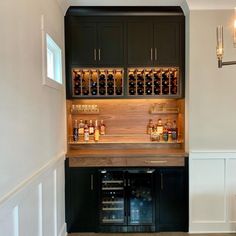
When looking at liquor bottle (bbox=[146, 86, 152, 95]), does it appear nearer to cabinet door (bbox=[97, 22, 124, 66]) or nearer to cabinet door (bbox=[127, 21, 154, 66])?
cabinet door (bbox=[127, 21, 154, 66])

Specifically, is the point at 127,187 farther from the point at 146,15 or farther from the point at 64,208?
the point at 146,15

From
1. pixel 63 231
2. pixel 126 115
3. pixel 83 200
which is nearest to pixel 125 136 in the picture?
pixel 126 115

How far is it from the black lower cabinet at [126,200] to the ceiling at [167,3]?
2.05 meters

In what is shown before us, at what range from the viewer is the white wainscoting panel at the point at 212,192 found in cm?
353

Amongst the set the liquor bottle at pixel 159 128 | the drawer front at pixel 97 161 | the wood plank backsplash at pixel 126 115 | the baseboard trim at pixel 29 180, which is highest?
the wood plank backsplash at pixel 126 115

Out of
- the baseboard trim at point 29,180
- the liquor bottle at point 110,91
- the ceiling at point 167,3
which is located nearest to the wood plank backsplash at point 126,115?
the liquor bottle at point 110,91

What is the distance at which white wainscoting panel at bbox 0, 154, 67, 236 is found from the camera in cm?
167

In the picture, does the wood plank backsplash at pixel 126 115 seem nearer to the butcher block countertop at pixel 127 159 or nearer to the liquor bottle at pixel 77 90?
the liquor bottle at pixel 77 90

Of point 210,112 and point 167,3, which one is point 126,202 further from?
point 167,3

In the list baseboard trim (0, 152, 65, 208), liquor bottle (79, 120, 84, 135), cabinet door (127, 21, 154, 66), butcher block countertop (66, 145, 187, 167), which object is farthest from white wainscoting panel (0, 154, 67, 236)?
cabinet door (127, 21, 154, 66)

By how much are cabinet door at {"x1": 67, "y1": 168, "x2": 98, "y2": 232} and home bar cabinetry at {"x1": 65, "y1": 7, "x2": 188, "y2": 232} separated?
1 centimetres

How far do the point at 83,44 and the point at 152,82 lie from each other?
3.47ft

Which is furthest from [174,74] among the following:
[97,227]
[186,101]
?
[97,227]

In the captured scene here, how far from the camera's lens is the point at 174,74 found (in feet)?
12.6
